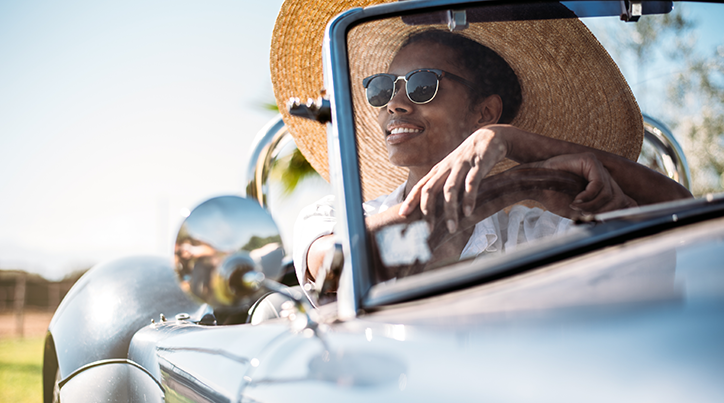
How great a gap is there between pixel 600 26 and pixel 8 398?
32.3ft

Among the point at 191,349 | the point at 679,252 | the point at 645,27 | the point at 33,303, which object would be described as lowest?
the point at 33,303

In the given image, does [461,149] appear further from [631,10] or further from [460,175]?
[631,10]

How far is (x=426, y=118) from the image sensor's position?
130 cm

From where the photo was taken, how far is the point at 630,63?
1.40 metres

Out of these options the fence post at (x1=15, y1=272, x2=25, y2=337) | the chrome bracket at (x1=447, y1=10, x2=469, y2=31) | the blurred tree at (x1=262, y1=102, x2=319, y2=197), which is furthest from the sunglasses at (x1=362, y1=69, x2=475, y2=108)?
the fence post at (x1=15, y1=272, x2=25, y2=337)

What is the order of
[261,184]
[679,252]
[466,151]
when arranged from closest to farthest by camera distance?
[679,252], [466,151], [261,184]

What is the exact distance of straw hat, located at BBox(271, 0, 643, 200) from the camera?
4.10ft

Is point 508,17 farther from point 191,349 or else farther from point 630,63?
→ point 191,349

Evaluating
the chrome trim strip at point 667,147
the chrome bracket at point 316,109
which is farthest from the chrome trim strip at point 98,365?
the chrome trim strip at point 667,147

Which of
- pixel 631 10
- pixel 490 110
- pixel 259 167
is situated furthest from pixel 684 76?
pixel 259 167

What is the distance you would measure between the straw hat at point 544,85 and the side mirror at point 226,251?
25 centimetres

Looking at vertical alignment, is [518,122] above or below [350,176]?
above

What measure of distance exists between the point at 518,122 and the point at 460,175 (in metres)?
0.24

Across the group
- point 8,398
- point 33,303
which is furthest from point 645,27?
point 33,303
